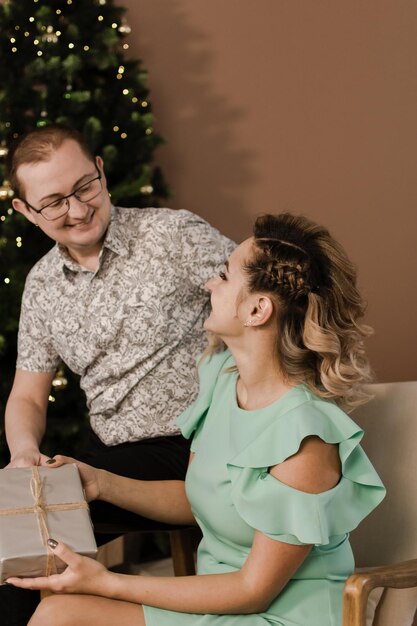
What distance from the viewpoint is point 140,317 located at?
2.32 m

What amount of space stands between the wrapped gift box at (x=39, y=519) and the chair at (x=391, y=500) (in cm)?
55

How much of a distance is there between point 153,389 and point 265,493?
2.39 feet

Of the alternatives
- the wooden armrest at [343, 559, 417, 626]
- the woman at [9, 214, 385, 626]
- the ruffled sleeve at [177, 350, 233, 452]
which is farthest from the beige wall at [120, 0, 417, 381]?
the wooden armrest at [343, 559, 417, 626]

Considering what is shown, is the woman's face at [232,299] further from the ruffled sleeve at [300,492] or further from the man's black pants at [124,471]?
the man's black pants at [124,471]

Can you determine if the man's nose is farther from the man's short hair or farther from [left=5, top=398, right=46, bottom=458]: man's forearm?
[left=5, top=398, right=46, bottom=458]: man's forearm

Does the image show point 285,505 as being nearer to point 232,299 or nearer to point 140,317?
point 232,299

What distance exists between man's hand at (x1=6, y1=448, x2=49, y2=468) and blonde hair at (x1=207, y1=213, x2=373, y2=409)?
Answer: 0.66 meters

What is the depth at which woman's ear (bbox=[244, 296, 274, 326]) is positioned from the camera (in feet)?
5.75

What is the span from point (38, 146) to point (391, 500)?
114 cm

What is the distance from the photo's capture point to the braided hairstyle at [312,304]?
1738 mm

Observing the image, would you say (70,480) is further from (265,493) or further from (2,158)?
(2,158)

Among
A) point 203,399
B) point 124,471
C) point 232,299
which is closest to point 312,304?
point 232,299

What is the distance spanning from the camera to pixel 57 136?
7.57 ft

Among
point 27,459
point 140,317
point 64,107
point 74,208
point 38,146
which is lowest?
point 27,459
